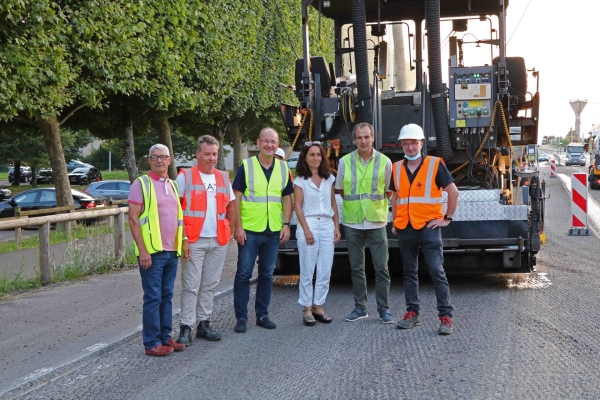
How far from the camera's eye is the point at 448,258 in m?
10.3

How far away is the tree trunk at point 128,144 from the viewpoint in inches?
842

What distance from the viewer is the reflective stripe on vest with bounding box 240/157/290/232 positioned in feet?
26.9

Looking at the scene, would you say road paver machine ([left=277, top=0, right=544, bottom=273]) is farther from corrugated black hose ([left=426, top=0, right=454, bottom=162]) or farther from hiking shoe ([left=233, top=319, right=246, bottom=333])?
hiking shoe ([left=233, top=319, right=246, bottom=333])

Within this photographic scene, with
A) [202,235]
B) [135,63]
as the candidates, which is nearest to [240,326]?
[202,235]

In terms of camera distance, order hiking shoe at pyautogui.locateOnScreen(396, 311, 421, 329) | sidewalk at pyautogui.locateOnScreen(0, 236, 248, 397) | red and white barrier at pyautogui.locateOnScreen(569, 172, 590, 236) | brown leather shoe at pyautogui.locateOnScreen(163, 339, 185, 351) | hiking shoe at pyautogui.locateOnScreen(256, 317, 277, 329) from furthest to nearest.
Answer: red and white barrier at pyautogui.locateOnScreen(569, 172, 590, 236) < hiking shoe at pyautogui.locateOnScreen(256, 317, 277, 329) < hiking shoe at pyautogui.locateOnScreen(396, 311, 421, 329) < brown leather shoe at pyautogui.locateOnScreen(163, 339, 185, 351) < sidewalk at pyautogui.locateOnScreen(0, 236, 248, 397)

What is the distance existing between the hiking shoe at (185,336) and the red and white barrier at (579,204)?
11.7 meters

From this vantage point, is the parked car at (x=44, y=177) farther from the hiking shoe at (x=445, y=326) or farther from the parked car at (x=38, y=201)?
the hiking shoe at (x=445, y=326)

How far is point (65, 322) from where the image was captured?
867cm

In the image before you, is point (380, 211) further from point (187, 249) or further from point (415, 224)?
point (187, 249)

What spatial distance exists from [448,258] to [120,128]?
46.9 ft

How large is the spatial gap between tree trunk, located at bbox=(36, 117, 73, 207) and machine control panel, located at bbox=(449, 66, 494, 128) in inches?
463

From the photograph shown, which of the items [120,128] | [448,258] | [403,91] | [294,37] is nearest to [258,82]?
[294,37]

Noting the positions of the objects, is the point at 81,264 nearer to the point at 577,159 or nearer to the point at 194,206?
the point at 194,206

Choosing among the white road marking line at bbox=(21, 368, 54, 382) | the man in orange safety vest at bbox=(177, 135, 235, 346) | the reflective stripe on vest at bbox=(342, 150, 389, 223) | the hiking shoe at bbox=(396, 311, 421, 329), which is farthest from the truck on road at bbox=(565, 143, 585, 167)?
the white road marking line at bbox=(21, 368, 54, 382)
